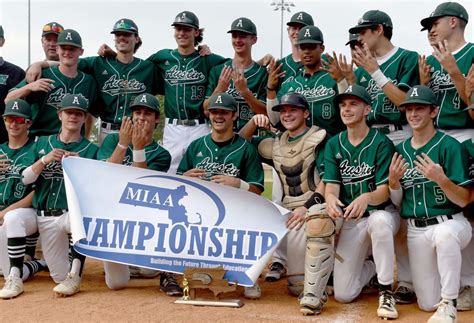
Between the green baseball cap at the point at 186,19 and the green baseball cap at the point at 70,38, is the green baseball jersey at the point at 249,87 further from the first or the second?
the green baseball cap at the point at 70,38

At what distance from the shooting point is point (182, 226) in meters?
5.74

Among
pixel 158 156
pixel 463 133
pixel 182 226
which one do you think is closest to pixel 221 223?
pixel 182 226

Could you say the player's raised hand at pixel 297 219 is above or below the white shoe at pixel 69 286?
above

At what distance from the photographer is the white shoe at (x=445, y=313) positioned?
15.4ft

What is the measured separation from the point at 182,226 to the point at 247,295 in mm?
911

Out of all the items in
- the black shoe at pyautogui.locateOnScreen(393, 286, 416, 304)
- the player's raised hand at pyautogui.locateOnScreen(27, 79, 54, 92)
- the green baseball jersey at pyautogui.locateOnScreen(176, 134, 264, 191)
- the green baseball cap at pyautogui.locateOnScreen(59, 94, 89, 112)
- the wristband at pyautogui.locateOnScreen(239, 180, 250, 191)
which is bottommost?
the black shoe at pyautogui.locateOnScreen(393, 286, 416, 304)

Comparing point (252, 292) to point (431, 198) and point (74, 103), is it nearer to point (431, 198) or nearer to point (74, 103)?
point (431, 198)

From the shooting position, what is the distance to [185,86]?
A: 7.35m

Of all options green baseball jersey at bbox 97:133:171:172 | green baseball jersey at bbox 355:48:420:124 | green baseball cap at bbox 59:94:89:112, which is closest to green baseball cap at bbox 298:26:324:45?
green baseball jersey at bbox 355:48:420:124

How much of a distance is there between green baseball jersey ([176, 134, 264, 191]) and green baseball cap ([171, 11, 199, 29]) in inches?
69.8

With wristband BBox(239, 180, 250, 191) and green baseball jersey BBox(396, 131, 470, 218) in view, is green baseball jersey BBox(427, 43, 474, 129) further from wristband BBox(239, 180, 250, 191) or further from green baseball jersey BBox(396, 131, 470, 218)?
wristband BBox(239, 180, 250, 191)

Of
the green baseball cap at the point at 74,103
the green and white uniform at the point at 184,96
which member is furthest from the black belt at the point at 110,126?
the green baseball cap at the point at 74,103

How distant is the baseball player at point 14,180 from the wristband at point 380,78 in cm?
367

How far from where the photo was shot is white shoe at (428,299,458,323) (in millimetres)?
4703
